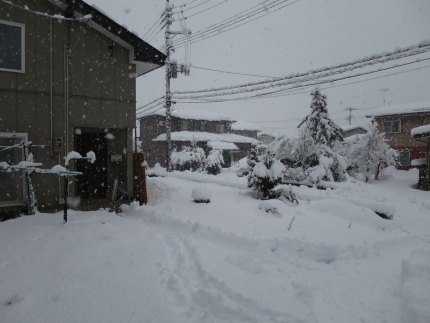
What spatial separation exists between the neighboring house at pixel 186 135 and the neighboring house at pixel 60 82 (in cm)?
2143

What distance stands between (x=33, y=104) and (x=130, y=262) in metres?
5.79

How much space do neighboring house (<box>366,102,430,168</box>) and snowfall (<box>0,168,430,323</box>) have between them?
69.9ft

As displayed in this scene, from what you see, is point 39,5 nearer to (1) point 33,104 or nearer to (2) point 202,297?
(1) point 33,104

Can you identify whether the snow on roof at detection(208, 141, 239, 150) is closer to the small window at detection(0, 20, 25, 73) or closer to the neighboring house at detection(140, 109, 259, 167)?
the neighboring house at detection(140, 109, 259, 167)

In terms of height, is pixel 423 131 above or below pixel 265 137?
below

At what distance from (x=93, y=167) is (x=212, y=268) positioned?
25.6 ft

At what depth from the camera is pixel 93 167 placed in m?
10.7

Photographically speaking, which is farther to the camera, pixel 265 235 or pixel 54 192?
pixel 54 192

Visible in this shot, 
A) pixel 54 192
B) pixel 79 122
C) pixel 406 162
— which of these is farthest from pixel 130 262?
pixel 406 162

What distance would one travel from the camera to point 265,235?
6266 mm

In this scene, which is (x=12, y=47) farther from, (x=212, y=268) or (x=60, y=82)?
(x=212, y=268)

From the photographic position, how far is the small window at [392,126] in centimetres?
2665

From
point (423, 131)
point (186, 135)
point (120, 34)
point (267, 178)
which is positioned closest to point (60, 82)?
point (120, 34)

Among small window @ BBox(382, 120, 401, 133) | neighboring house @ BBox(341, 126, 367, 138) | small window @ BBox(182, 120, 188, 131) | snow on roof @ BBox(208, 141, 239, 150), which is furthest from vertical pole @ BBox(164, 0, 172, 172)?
neighboring house @ BBox(341, 126, 367, 138)
